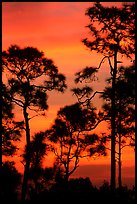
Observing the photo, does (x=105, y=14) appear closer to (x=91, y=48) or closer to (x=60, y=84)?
(x=91, y=48)

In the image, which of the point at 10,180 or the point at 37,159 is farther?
the point at 37,159

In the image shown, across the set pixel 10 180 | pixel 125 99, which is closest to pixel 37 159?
pixel 10 180

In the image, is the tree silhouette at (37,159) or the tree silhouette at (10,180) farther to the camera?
the tree silhouette at (37,159)

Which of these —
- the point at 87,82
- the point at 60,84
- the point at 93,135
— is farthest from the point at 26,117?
the point at 93,135

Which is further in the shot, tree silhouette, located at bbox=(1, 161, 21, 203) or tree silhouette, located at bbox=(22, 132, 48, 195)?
tree silhouette, located at bbox=(22, 132, 48, 195)

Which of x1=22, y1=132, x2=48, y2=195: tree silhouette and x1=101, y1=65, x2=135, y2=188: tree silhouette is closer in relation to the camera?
x1=101, y1=65, x2=135, y2=188: tree silhouette

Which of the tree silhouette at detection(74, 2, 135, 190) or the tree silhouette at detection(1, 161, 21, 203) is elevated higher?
the tree silhouette at detection(74, 2, 135, 190)

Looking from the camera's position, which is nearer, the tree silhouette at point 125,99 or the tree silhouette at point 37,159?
the tree silhouette at point 125,99

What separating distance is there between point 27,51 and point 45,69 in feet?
7.18

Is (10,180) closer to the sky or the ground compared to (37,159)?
closer to the ground

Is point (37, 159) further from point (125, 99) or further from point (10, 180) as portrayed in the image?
point (125, 99)

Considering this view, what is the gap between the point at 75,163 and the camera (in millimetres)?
55469

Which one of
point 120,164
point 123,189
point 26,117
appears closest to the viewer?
point 123,189

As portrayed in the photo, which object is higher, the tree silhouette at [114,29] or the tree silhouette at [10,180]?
the tree silhouette at [114,29]
